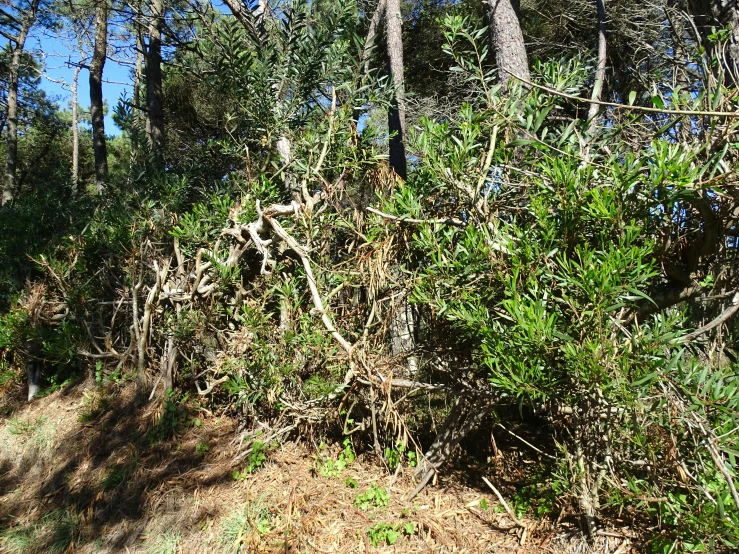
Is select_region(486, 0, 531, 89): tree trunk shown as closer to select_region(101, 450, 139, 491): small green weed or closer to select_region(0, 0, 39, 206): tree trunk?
select_region(101, 450, 139, 491): small green weed

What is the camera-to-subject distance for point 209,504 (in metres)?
3.60

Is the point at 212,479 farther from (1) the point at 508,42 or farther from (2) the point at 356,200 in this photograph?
(1) the point at 508,42

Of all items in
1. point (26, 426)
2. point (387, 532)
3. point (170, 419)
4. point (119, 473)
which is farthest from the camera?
point (26, 426)

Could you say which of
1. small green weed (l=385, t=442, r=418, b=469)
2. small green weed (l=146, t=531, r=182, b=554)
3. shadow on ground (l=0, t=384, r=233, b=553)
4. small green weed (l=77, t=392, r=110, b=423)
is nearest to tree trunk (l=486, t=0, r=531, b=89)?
small green weed (l=385, t=442, r=418, b=469)

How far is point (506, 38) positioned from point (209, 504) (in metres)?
5.07

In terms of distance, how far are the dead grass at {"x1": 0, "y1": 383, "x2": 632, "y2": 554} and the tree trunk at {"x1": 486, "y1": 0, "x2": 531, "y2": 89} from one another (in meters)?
3.95

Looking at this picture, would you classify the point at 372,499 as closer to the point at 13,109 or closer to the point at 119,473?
the point at 119,473

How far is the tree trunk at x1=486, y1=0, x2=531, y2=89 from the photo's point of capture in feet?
16.1

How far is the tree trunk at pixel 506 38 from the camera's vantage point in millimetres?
4917

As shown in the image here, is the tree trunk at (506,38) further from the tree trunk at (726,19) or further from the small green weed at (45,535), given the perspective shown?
the small green weed at (45,535)

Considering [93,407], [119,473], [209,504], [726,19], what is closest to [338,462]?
[209,504]

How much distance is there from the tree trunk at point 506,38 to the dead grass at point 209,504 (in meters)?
3.95

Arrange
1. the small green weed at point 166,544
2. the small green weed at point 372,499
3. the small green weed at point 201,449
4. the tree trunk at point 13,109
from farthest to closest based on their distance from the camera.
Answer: the tree trunk at point 13,109 → the small green weed at point 201,449 → the small green weed at point 372,499 → the small green weed at point 166,544

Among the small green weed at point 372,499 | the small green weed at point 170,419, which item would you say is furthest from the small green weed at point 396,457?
the small green weed at point 170,419
